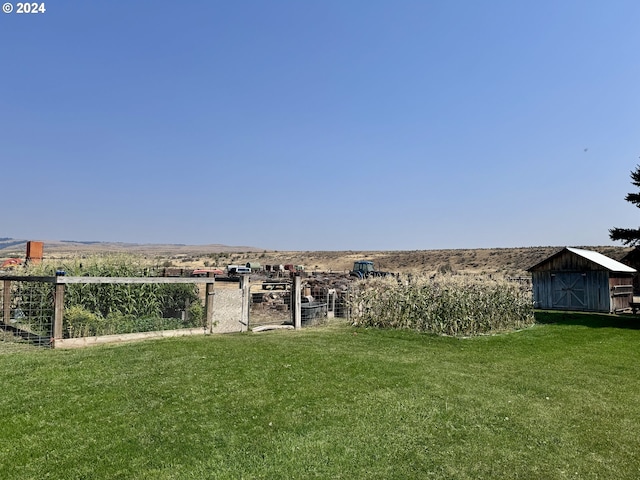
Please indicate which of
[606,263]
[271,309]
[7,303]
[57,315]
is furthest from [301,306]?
[606,263]

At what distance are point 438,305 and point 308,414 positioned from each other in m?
8.24

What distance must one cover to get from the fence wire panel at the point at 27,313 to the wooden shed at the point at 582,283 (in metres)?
20.0

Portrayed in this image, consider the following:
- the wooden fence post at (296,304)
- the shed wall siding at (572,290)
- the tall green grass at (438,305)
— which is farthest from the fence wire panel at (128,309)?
the shed wall siding at (572,290)

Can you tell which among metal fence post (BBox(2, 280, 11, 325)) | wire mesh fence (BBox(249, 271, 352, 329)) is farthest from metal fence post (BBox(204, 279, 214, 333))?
metal fence post (BBox(2, 280, 11, 325))

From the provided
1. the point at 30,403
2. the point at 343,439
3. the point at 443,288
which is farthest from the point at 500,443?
the point at 443,288

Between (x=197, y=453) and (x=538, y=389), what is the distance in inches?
193

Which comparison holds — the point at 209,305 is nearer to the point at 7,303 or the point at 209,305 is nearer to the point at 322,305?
the point at 322,305

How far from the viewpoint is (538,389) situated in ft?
20.7

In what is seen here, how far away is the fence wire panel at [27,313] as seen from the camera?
9.48 metres

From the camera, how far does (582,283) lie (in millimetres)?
19984

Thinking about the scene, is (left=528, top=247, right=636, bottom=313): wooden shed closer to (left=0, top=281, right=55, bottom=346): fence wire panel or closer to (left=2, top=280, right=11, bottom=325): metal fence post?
(left=0, top=281, right=55, bottom=346): fence wire panel

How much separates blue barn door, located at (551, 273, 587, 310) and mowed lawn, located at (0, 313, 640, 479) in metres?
13.1

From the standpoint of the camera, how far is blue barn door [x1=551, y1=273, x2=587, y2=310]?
2000 cm

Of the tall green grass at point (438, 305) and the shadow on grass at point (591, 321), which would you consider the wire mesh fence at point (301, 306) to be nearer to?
the tall green grass at point (438, 305)
